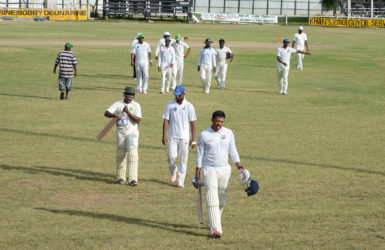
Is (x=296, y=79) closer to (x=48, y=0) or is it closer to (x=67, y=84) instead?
(x=67, y=84)

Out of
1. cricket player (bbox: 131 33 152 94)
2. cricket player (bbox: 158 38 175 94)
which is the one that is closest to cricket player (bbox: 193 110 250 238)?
cricket player (bbox: 131 33 152 94)

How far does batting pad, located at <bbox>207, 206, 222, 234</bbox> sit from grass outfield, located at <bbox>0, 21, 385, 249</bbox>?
0.75ft

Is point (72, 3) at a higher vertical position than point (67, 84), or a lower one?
higher

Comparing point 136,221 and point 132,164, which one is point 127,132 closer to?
point 132,164

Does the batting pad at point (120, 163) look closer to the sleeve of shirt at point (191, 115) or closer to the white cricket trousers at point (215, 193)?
the sleeve of shirt at point (191, 115)

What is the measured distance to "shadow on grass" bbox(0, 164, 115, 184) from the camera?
44.9ft

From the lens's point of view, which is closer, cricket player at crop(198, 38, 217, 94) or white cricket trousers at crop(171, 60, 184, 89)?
cricket player at crop(198, 38, 217, 94)

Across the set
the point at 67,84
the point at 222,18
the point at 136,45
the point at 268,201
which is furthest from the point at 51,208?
the point at 222,18

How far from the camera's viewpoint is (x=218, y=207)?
987 cm

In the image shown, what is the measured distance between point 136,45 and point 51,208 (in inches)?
591

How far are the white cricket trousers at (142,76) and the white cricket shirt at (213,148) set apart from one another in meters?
16.0

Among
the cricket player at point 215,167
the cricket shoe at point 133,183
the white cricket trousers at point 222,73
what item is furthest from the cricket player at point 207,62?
the cricket player at point 215,167

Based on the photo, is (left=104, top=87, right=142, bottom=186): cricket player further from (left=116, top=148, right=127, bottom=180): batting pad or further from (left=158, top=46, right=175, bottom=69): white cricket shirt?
(left=158, top=46, right=175, bottom=69): white cricket shirt

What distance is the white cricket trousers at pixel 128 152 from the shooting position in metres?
13.1
